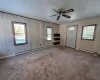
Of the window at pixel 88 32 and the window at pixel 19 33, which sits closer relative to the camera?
the window at pixel 19 33

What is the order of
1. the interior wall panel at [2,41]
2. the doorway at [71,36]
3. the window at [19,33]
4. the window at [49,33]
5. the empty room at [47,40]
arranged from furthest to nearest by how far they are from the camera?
the window at [49,33] → the doorway at [71,36] → the window at [19,33] → the interior wall panel at [2,41] → the empty room at [47,40]

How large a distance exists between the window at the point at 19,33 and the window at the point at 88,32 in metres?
4.47

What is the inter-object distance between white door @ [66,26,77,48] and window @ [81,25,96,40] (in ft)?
2.44

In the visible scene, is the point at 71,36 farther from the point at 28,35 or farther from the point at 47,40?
the point at 28,35

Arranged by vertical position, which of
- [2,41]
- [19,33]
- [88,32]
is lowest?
[2,41]

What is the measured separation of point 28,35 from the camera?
159 inches

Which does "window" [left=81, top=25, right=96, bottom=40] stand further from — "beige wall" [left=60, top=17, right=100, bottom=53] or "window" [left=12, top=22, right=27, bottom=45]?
"window" [left=12, top=22, right=27, bottom=45]

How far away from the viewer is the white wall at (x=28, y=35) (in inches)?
118

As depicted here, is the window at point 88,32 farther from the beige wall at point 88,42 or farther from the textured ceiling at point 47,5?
the textured ceiling at point 47,5

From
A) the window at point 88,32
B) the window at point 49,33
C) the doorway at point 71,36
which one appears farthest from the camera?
the window at point 49,33

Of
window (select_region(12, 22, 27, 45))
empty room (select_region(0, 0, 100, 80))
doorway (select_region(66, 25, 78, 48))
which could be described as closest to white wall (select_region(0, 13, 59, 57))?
empty room (select_region(0, 0, 100, 80))

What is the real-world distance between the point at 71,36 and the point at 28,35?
385cm

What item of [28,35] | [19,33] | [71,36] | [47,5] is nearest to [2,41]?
[19,33]

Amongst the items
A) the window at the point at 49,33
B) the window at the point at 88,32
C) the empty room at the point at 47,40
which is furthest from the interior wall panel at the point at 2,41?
the window at the point at 88,32
